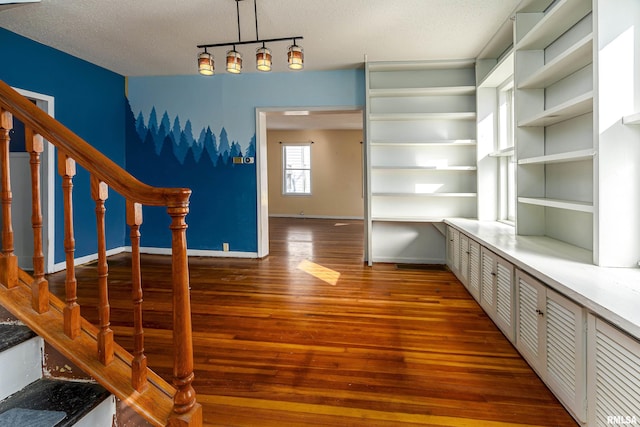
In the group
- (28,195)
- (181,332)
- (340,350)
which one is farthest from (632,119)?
(28,195)

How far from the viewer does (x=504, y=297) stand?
2.60 metres

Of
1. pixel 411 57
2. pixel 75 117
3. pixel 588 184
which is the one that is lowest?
pixel 588 184

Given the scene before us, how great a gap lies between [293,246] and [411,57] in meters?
3.50

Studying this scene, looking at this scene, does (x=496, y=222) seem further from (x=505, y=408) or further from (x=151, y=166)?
(x=151, y=166)

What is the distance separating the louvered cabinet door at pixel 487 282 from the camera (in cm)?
286

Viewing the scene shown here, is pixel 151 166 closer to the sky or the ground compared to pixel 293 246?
closer to the sky

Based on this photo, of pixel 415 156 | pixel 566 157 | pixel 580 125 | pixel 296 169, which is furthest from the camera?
pixel 296 169

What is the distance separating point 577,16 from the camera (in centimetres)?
254

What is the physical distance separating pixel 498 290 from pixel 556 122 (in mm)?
1407

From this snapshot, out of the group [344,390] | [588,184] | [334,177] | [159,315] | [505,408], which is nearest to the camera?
[505,408]

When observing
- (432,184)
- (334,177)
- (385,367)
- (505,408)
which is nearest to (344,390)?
(385,367)

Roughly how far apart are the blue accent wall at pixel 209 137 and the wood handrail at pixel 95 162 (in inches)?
157

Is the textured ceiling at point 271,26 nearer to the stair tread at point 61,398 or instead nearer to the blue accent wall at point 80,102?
the blue accent wall at point 80,102

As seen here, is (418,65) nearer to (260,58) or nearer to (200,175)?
(260,58)
